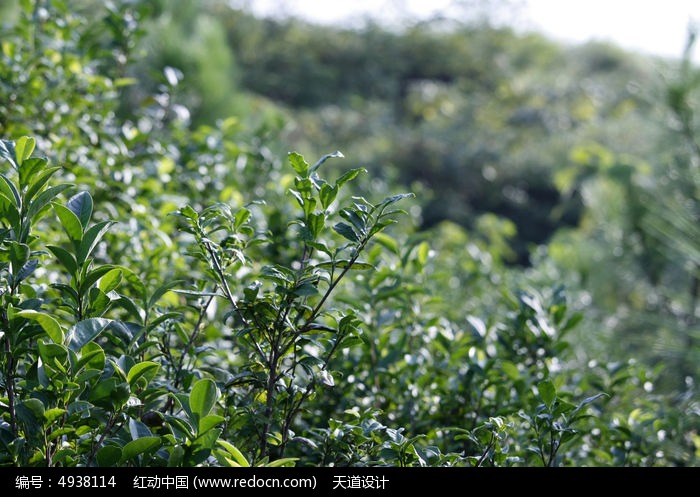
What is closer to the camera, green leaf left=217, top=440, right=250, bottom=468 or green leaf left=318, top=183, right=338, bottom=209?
green leaf left=217, top=440, right=250, bottom=468

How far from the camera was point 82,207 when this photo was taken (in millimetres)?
1211

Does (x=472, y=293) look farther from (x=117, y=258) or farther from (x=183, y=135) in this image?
(x=117, y=258)

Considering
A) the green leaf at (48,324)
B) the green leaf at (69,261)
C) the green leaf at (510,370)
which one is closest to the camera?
the green leaf at (48,324)

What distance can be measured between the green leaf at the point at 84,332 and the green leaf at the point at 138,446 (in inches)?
6.3

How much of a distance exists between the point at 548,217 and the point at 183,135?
5.88 metres

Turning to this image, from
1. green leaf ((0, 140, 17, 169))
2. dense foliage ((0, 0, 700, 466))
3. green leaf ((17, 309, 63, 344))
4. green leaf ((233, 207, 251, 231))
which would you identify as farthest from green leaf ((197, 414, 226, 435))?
green leaf ((0, 140, 17, 169))

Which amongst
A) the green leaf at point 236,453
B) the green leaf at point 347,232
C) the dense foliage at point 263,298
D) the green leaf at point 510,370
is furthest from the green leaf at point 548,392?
the green leaf at point 236,453

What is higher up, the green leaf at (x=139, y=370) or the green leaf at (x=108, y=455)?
the green leaf at (x=139, y=370)

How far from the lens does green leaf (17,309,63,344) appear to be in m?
1.02

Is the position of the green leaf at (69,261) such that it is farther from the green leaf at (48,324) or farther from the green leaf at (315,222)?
the green leaf at (315,222)

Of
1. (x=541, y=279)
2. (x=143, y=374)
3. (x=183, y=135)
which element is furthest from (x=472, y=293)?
(x=143, y=374)

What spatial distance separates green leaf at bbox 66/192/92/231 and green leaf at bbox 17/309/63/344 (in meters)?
0.19

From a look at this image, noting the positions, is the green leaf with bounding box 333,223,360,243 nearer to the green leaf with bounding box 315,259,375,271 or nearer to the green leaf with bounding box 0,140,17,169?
the green leaf with bounding box 315,259,375,271

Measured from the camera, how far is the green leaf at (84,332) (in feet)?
3.56
